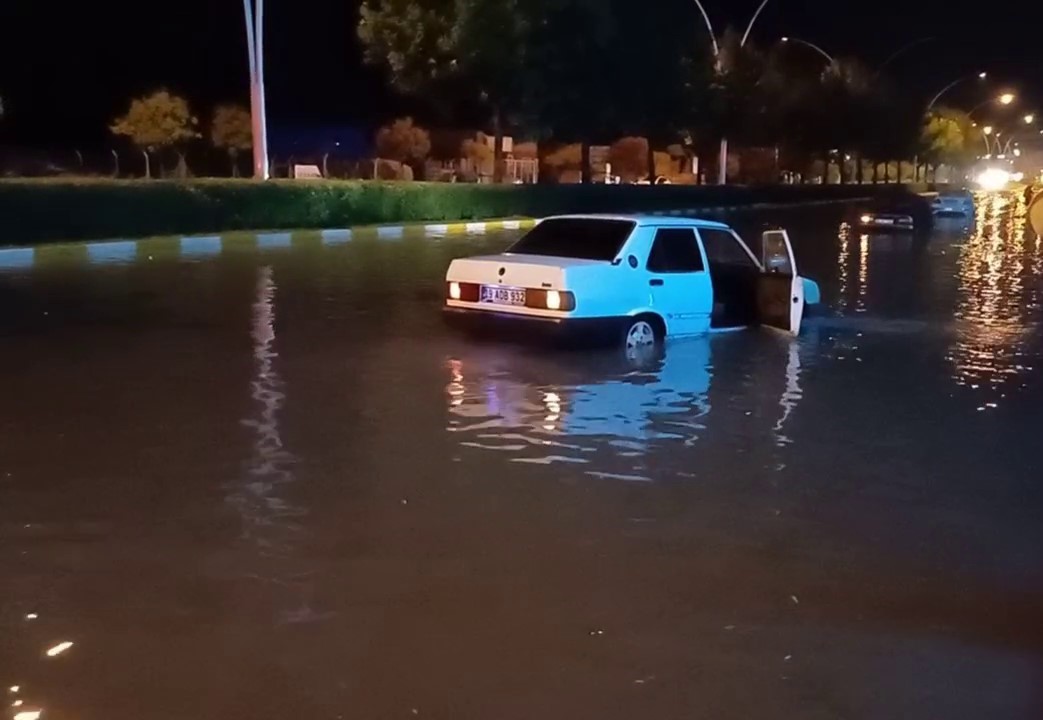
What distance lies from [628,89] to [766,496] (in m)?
42.4

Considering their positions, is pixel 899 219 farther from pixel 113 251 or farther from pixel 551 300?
pixel 551 300

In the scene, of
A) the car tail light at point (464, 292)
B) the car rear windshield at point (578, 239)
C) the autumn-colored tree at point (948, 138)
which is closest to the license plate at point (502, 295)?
the car tail light at point (464, 292)

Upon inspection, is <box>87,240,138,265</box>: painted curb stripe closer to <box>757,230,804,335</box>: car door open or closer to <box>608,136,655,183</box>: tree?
<box>757,230,804,335</box>: car door open

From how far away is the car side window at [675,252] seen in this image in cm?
1402

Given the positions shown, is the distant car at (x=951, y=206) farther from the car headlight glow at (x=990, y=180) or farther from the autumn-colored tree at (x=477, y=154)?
the car headlight glow at (x=990, y=180)

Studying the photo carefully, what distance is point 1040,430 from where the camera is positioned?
10648 millimetres

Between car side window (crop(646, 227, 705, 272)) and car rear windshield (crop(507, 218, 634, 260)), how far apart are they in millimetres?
329

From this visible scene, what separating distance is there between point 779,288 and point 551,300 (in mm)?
3076

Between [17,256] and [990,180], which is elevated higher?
[17,256]

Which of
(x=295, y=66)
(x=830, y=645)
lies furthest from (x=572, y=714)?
(x=295, y=66)

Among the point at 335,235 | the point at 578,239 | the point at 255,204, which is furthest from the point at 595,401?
the point at 335,235

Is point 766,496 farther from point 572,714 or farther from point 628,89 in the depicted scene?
point 628,89

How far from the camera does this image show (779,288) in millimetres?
15219

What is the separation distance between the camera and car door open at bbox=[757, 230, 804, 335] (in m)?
14.8
